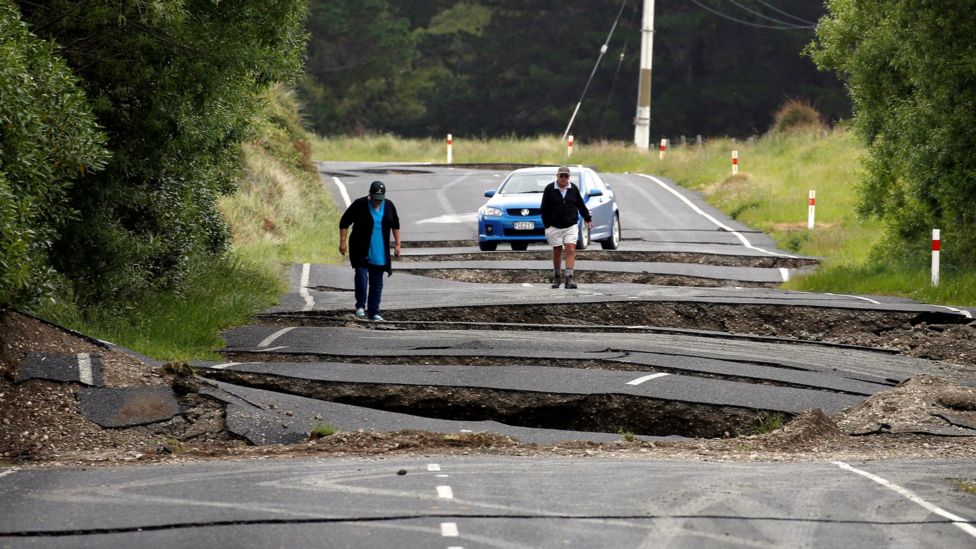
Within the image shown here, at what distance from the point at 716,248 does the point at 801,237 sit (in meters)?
2.68

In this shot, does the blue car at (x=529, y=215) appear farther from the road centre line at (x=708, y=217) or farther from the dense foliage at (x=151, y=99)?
the dense foliage at (x=151, y=99)

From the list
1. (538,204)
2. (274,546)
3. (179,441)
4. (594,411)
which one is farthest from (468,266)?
(274,546)

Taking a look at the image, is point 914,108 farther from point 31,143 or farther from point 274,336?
point 31,143

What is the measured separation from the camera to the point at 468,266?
23625 mm

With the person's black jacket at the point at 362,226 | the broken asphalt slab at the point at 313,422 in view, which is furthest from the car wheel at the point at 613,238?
the broken asphalt slab at the point at 313,422

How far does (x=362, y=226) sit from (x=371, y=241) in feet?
0.77

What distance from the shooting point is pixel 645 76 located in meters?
47.4

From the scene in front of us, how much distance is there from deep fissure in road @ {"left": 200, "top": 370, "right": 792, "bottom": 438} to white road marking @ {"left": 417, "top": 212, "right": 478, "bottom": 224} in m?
18.3

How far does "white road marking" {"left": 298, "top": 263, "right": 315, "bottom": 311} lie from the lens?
18375mm

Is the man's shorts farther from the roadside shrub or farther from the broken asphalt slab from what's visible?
the roadside shrub

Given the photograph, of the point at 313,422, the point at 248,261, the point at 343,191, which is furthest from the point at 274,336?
the point at 343,191

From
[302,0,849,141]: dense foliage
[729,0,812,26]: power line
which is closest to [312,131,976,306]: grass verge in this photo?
[302,0,849,141]: dense foliage

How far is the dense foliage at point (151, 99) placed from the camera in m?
14.3

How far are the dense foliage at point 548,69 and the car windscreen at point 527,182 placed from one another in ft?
131
